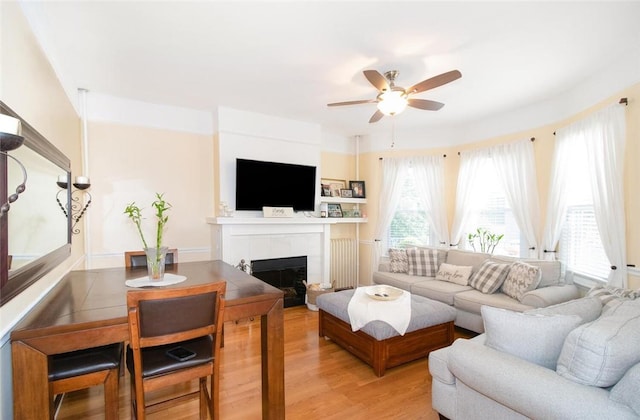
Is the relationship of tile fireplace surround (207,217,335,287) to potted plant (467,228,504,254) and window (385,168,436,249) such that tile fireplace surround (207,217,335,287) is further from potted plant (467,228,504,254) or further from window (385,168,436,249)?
potted plant (467,228,504,254)

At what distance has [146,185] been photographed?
378 cm

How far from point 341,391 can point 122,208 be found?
3.27m

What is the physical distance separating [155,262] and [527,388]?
2196mm

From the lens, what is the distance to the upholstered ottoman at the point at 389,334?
2.53 meters

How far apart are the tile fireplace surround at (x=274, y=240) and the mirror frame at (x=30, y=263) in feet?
5.91

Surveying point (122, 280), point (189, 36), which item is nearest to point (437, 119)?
point (189, 36)

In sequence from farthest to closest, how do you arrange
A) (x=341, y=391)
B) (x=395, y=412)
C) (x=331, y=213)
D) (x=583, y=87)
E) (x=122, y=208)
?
(x=331, y=213)
(x=122, y=208)
(x=583, y=87)
(x=341, y=391)
(x=395, y=412)

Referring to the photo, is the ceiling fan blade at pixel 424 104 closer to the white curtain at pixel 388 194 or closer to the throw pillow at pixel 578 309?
the throw pillow at pixel 578 309

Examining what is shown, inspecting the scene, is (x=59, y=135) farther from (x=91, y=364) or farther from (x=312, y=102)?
(x=312, y=102)

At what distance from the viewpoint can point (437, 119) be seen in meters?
4.50

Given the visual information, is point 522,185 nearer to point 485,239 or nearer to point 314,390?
point 485,239

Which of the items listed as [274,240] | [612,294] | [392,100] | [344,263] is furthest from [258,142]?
[612,294]

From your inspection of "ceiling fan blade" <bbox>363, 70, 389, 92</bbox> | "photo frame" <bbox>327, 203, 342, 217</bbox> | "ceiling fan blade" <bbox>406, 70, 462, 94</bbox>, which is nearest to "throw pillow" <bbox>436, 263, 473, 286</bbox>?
"photo frame" <bbox>327, 203, 342, 217</bbox>

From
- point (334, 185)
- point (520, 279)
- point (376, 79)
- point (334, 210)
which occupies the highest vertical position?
point (376, 79)
